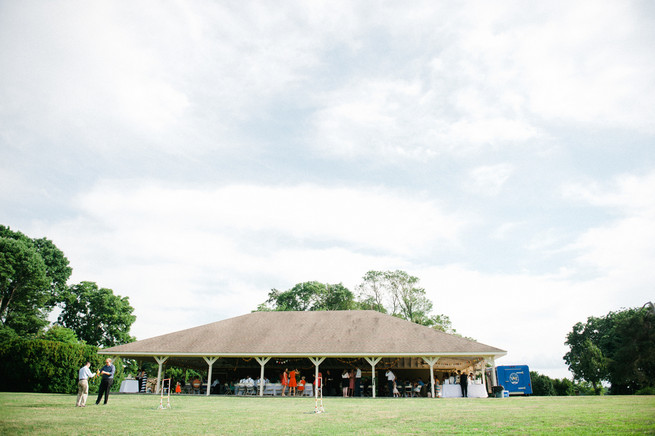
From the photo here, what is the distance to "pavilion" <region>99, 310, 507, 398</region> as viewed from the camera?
22844 mm

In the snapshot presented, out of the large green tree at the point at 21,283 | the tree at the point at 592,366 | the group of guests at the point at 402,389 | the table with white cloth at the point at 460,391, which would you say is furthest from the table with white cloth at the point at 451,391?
the large green tree at the point at 21,283

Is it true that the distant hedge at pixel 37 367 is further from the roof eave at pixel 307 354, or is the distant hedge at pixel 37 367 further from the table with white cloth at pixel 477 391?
the table with white cloth at pixel 477 391

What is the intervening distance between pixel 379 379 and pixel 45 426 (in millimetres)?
22840

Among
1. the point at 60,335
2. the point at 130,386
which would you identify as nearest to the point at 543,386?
the point at 130,386

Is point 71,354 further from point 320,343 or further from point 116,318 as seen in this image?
point 116,318

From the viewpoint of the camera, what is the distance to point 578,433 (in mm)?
6660

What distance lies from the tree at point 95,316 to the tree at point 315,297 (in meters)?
14.6

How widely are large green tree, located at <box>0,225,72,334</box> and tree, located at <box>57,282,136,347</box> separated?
19.0 ft

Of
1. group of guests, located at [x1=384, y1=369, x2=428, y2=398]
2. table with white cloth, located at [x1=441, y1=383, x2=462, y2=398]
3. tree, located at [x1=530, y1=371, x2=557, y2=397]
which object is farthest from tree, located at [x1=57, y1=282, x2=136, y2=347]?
tree, located at [x1=530, y1=371, x2=557, y2=397]

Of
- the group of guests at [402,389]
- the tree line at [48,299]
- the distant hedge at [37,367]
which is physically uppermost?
the tree line at [48,299]

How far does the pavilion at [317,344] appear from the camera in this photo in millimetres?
22844

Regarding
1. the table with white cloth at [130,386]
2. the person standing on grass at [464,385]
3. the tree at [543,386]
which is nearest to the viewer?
the person standing on grass at [464,385]

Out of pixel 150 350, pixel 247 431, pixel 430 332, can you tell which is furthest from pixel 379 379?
pixel 247 431

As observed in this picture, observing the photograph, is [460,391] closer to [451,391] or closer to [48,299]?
[451,391]
